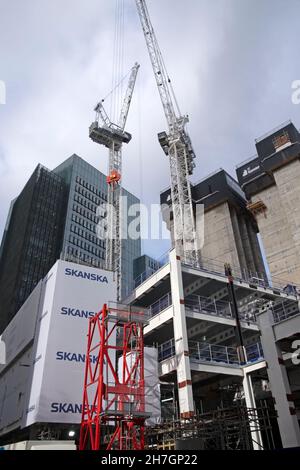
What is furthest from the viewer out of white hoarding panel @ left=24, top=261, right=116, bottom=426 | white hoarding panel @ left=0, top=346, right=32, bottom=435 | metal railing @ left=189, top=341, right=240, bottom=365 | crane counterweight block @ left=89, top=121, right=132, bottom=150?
crane counterweight block @ left=89, top=121, right=132, bottom=150

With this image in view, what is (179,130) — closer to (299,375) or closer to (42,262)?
(299,375)

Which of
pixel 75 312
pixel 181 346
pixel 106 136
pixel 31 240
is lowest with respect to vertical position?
Answer: pixel 181 346

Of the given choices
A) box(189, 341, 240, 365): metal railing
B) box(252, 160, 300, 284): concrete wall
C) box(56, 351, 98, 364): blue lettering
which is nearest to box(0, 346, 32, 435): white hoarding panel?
box(56, 351, 98, 364): blue lettering

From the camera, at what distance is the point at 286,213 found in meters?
61.3

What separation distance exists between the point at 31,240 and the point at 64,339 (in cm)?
8871

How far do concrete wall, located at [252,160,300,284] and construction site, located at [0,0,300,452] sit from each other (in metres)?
0.21

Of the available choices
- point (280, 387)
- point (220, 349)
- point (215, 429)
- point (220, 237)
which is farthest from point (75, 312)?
point (220, 237)

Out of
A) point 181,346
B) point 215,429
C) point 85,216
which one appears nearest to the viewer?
point 215,429

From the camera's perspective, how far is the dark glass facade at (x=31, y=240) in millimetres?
108500

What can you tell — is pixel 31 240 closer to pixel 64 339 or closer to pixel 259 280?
pixel 259 280

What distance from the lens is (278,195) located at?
6650 cm

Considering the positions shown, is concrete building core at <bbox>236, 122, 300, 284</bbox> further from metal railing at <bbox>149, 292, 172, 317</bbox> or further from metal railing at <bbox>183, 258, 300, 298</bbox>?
metal railing at <bbox>149, 292, 172, 317</bbox>

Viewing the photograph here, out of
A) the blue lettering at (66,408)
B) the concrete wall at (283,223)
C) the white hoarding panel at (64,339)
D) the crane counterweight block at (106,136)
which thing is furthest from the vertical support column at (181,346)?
the crane counterweight block at (106,136)

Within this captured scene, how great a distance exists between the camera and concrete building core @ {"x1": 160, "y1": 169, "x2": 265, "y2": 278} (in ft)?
225
